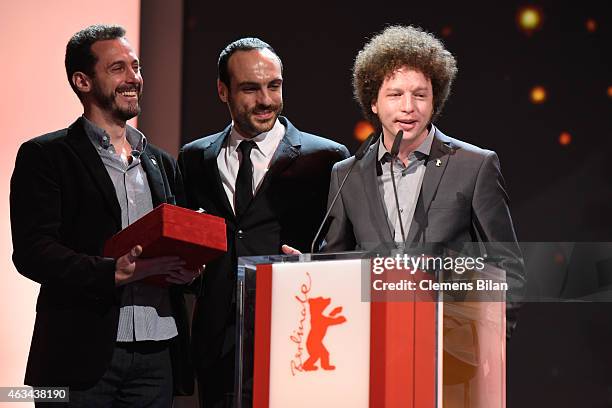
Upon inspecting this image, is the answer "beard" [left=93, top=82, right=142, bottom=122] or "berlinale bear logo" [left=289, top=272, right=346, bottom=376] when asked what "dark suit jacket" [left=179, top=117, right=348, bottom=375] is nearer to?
"beard" [left=93, top=82, right=142, bottom=122]

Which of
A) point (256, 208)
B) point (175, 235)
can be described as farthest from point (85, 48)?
point (175, 235)

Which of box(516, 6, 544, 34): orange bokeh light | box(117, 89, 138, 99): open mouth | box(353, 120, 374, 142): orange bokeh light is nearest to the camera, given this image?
box(117, 89, 138, 99): open mouth

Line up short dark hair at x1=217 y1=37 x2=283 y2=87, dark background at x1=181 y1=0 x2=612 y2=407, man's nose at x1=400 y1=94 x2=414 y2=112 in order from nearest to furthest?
man's nose at x1=400 y1=94 x2=414 y2=112 < short dark hair at x1=217 y1=37 x2=283 y2=87 < dark background at x1=181 y1=0 x2=612 y2=407

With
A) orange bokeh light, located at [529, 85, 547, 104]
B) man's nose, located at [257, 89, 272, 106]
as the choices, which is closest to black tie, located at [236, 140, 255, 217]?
man's nose, located at [257, 89, 272, 106]

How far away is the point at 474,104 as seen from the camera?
3383 mm

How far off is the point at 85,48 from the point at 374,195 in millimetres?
1094

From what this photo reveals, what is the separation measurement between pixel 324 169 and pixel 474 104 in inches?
32.7

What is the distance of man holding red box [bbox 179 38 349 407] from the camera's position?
2646 mm

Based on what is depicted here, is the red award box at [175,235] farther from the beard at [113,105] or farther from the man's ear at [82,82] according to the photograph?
the man's ear at [82,82]

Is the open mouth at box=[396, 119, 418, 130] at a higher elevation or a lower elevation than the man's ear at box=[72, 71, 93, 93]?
lower

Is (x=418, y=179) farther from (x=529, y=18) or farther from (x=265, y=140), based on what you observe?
(x=529, y=18)

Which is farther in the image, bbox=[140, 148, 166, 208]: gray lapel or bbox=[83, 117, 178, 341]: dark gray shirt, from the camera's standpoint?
bbox=[140, 148, 166, 208]: gray lapel

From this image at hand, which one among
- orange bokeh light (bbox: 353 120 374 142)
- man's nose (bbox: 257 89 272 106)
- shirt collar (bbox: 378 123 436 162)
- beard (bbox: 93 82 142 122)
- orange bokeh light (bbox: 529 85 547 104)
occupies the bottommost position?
shirt collar (bbox: 378 123 436 162)

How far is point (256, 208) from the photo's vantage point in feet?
8.93
